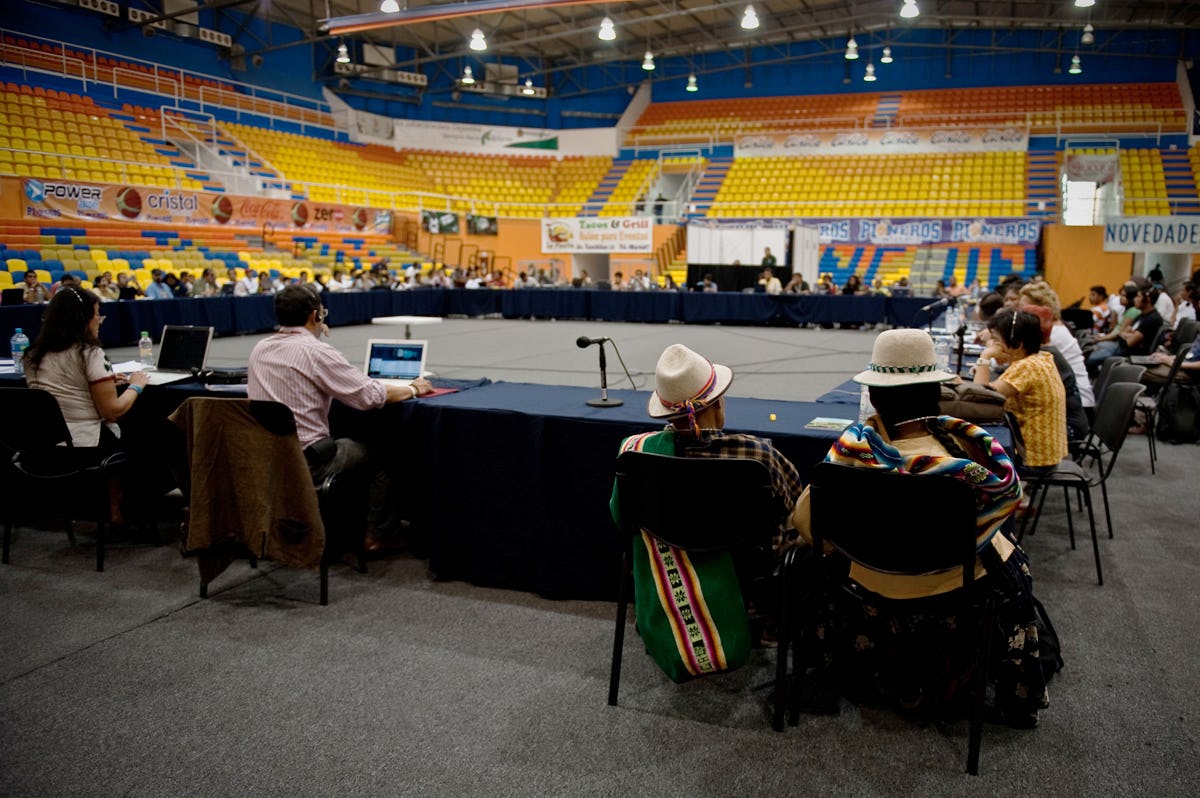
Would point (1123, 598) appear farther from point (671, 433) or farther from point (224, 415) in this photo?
point (224, 415)

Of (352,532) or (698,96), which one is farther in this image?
(698,96)

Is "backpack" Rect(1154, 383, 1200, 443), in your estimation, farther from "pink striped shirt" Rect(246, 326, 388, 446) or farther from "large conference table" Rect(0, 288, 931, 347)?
"large conference table" Rect(0, 288, 931, 347)

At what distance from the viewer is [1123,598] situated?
137 inches

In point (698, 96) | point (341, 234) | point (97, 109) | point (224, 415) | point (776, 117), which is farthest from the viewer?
point (698, 96)

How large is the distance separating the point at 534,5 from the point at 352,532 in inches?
523

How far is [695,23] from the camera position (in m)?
25.2

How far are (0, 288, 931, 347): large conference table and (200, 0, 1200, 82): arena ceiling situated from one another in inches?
294

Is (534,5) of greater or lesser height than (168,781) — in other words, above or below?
above

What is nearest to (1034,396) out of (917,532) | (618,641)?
(917,532)

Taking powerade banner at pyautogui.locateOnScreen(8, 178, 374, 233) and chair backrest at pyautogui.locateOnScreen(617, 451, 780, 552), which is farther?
powerade banner at pyautogui.locateOnScreen(8, 178, 374, 233)

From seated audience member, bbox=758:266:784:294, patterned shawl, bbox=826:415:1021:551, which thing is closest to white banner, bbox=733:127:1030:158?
seated audience member, bbox=758:266:784:294

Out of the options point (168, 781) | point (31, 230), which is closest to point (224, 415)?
point (168, 781)

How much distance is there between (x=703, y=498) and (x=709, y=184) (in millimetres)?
23433

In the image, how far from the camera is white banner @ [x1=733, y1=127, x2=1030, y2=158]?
22797 mm
